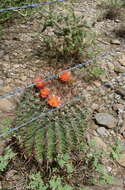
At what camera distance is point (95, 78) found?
259 centimetres

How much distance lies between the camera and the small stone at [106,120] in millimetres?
2236

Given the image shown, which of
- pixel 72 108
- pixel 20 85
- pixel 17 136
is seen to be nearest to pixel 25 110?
pixel 17 136

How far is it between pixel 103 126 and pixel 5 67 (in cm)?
105

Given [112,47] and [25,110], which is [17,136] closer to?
[25,110]

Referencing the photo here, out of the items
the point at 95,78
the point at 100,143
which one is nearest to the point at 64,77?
the point at 95,78

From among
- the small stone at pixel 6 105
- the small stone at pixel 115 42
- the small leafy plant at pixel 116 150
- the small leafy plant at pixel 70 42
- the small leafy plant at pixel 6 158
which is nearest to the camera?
the small leafy plant at pixel 6 158

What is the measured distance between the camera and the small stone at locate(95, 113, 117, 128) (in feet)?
7.34

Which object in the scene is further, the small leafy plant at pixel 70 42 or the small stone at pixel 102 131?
the small leafy plant at pixel 70 42

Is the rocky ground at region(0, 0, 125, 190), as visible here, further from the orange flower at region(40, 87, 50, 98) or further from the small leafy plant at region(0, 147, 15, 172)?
the orange flower at region(40, 87, 50, 98)

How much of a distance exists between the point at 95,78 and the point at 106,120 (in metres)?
0.48

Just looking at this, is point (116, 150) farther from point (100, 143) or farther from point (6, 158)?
point (6, 158)

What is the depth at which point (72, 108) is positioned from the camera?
2.04 meters

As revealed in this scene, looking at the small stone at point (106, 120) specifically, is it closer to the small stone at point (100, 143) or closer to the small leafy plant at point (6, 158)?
the small stone at point (100, 143)

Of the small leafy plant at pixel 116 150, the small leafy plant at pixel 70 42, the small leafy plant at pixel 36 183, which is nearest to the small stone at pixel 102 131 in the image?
the small leafy plant at pixel 116 150
